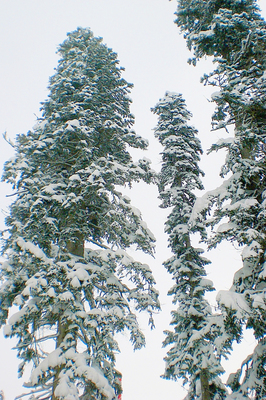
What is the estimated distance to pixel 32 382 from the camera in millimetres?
7223

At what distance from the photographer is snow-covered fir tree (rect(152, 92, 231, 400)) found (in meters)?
11.3

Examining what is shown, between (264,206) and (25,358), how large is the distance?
8.09m

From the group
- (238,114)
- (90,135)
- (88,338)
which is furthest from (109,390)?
(238,114)

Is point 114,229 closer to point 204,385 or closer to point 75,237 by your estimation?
point 75,237

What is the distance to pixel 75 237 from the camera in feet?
32.0

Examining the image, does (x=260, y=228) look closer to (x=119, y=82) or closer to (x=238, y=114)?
(x=238, y=114)

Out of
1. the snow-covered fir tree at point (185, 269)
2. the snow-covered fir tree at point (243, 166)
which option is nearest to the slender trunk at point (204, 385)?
the snow-covered fir tree at point (185, 269)

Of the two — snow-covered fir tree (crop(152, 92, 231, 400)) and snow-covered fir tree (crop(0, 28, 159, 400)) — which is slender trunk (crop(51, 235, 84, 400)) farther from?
snow-covered fir tree (crop(152, 92, 231, 400))

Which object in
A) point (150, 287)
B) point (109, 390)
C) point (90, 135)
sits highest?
point (90, 135)

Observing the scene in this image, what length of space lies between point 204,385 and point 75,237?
315 inches

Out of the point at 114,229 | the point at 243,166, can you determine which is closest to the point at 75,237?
the point at 114,229

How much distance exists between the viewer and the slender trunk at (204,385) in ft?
37.0

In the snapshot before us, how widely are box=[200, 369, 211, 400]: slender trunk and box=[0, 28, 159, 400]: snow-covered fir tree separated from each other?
12.6ft

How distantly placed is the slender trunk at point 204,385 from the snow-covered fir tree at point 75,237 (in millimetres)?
3854
